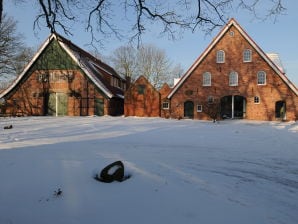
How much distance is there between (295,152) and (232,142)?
2.52m

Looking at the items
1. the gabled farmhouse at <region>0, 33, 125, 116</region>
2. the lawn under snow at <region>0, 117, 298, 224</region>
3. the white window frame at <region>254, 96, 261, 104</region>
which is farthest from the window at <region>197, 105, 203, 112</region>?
the lawn under snow at <region>0, 117, 298, 224</region>

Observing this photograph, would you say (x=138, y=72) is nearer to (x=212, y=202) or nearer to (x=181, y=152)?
(x=181, y=152)

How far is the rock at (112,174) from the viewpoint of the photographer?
6.30 meters

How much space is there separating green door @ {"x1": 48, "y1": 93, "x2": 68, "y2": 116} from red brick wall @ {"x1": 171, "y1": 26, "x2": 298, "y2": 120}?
10530mm

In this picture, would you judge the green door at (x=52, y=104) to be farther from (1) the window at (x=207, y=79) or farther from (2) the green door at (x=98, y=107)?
(1) the window at (x=207, y=79)

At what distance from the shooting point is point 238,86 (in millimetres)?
26203

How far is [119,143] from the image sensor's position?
428 inches

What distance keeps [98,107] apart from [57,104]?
4.17 m

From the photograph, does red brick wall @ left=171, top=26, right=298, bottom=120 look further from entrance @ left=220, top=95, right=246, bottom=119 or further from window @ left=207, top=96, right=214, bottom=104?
entrance @ left=220, top=95, right=246, bottom=119

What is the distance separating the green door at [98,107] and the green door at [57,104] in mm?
2992

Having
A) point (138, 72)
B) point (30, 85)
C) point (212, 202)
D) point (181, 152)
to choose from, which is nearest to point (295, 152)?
point (181, 152)

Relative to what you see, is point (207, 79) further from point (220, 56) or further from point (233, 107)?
point (233, 107)

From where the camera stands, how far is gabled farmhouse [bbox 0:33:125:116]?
27969 mm

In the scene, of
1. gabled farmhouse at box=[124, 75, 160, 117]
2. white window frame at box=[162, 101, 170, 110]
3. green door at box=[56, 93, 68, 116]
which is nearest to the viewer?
green door at box=[56, 93, 68, 116]
